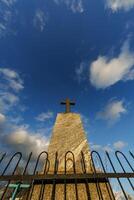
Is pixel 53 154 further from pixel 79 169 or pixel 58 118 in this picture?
pixel 58 118

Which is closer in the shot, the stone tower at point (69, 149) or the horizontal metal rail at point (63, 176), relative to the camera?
the horizontal metal rail at point (63, 176)

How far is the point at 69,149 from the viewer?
461 centimetres

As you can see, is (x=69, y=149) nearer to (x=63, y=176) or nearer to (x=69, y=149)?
(x=69, y=149)

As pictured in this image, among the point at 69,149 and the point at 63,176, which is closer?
the point at 63,176

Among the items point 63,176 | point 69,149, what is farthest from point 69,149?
point 63,176

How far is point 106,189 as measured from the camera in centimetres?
355

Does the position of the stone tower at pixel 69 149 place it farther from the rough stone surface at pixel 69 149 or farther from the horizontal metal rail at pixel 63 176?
the horizontal metal rail at pixel 63 176

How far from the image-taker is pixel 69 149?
4.61m

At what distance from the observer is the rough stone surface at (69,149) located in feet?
11.3

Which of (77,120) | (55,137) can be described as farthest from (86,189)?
(77,120)

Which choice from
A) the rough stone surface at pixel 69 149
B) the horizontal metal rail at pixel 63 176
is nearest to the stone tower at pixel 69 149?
the rough stone surface at pixel 69 149

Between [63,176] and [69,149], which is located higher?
[69,149]

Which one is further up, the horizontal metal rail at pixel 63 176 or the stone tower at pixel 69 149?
the stone tower at pixel 69 149

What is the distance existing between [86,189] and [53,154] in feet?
4.52
